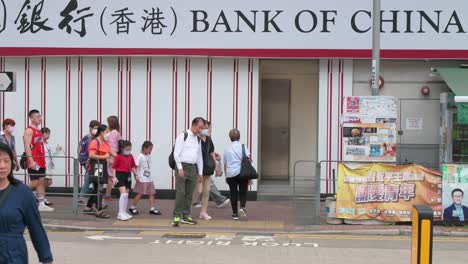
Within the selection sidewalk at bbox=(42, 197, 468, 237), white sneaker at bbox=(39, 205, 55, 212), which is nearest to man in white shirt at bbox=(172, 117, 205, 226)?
sidewalk at bbox=(42, 197, 468, 237)

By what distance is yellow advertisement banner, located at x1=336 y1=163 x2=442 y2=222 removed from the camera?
10.8 m

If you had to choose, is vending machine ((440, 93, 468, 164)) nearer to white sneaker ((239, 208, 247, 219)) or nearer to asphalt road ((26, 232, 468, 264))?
asphalt road ((26, 232, 468, 264))

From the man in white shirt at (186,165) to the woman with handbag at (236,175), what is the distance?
2.54 feet

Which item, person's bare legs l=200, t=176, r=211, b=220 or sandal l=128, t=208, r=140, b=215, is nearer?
person's bare legs l=200, t=176, r=211, b=220

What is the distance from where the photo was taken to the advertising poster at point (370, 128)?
1121cm

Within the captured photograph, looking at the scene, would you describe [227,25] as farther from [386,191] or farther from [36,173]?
[386,191]

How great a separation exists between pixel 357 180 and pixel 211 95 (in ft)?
15.0

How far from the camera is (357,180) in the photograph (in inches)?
428

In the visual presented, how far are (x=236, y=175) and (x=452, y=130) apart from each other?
Result: 5143 millimetres

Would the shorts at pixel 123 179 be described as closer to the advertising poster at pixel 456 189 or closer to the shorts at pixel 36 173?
the shorts at pixel 36 173

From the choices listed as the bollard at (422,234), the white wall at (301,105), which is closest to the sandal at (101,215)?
the white wall at (301,105)

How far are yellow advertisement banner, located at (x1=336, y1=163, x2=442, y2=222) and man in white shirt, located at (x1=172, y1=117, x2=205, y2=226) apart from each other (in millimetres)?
2406

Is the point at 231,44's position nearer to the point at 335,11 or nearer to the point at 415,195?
the point at 335,11

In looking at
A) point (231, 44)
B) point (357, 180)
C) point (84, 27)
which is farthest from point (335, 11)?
point (84, 27)
